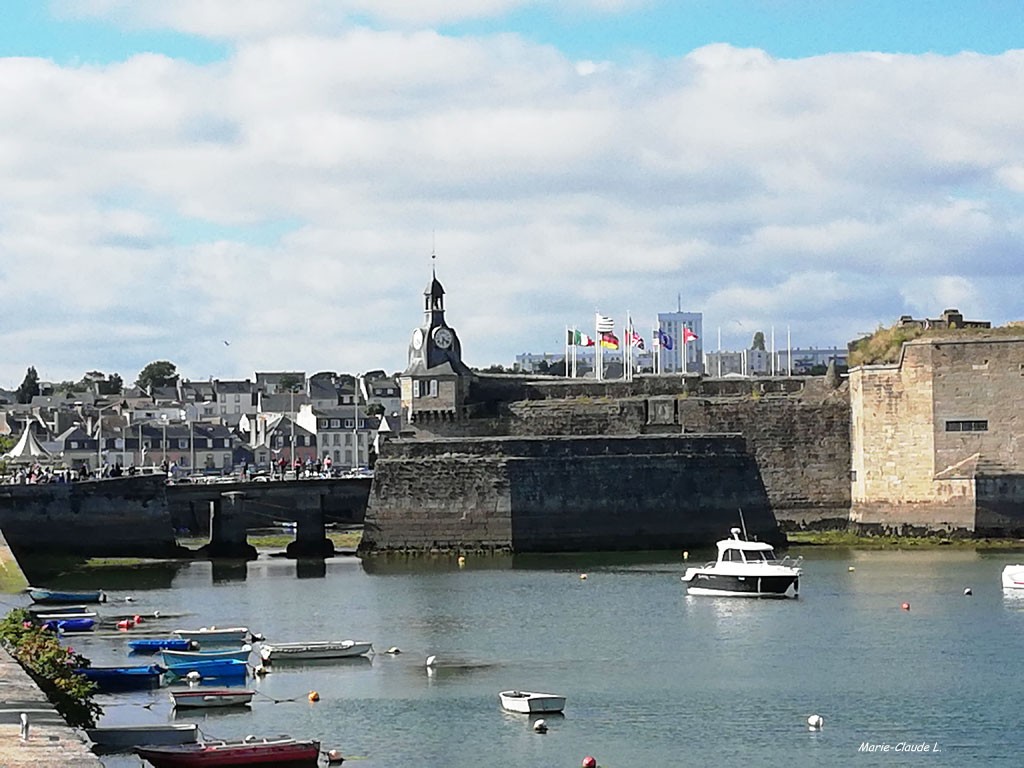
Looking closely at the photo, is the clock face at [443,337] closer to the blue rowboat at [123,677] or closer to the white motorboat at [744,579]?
the white motorboat at [744,579]

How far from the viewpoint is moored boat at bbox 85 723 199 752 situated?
25734 mm

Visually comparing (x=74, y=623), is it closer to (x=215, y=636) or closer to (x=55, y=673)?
(x=215, y=636)

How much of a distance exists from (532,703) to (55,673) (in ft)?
22.6

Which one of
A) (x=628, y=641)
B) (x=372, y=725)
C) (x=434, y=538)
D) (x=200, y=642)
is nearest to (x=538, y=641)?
(x=628, y=641)

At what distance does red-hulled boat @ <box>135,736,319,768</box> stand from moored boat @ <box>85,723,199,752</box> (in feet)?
1.00

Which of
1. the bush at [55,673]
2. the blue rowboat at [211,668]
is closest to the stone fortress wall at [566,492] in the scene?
the blue rowboat at [211,668]

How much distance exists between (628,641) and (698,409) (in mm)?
27230

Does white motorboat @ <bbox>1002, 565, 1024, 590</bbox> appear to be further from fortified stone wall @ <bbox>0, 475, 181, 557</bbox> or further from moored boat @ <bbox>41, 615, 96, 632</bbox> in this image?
fortified stone wall @ <bbox>0, 475, 181, 557</bbox>

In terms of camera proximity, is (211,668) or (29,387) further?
(29,387)

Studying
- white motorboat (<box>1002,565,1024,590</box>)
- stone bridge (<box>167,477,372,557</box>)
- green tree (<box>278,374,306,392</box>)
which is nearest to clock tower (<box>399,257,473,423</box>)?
stone bridge (<box>167,477,372,557</box>)

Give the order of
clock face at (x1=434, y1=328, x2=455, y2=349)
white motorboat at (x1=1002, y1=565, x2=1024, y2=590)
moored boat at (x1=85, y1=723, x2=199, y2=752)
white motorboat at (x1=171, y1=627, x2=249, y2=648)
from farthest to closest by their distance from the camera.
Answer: clock face at (x1=434, y1=328, x2=455, y2=349) → white motorboat at (x1=1002, y1=565, x2=1024, y2=590) → white motorboat at (x1=171, y1=627, x2=249, y2=648) → moored boat at (x1=85, y1=723, x2=199, y2=752)

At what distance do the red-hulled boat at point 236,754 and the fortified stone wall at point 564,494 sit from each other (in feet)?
99.9

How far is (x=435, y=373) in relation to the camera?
66750 mm

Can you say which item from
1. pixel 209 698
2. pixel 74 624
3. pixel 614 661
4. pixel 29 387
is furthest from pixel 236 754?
pixel 29 387
